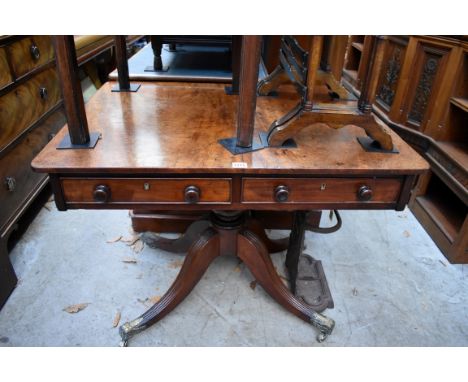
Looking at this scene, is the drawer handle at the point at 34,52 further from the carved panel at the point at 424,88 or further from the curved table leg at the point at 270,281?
the carved panel at the point at 424,88

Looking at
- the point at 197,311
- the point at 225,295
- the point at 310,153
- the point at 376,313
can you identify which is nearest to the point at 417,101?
the point at 376,313

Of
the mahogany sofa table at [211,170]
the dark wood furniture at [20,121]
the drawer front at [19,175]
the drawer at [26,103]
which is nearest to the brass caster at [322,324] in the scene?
the mahogany sofa table at [211,170]

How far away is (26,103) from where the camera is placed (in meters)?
2.01

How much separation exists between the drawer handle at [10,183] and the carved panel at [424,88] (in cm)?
254

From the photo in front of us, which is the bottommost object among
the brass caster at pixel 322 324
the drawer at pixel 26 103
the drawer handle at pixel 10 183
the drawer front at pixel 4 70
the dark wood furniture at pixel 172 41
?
the brass caster at pixel 322 324

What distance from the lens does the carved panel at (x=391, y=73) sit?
8.78ft

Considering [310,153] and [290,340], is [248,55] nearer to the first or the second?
[310,153]

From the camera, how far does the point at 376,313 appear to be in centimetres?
173

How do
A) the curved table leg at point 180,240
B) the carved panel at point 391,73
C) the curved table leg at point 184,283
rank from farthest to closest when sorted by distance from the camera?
1. the carved panel at point 391,73
2. the curved table leg at point 180,240
3. the curved table leg at point 184,283

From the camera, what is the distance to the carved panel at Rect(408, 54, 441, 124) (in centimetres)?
225

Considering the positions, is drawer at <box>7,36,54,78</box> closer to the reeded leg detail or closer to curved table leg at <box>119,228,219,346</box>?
curved table leg at <box>119,228,219,346</box>

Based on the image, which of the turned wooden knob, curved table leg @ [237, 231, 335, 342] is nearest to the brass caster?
curved table leg @ [237, 231, 335, 342]

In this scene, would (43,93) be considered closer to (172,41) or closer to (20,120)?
(20,120)

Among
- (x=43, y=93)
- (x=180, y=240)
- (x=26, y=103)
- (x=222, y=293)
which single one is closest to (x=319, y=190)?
(x=222, y=293)
